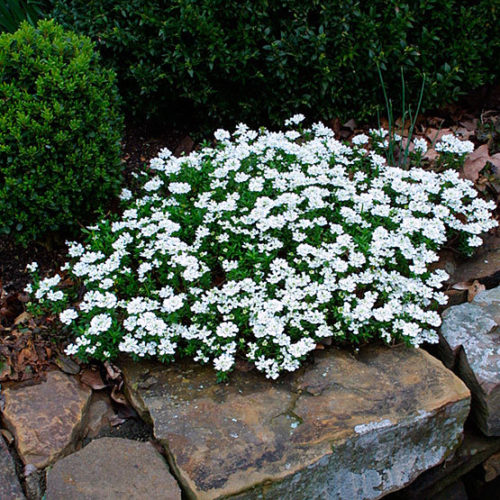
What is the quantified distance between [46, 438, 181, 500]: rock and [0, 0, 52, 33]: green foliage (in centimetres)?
405

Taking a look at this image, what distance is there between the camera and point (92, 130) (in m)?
4.02

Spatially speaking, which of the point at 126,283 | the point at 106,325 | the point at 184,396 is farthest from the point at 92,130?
the point at 184,396

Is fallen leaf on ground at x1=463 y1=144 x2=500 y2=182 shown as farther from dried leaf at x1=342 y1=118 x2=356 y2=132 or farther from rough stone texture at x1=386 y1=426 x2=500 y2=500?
rough stone texture at x1=386 y1=426 x2=500 y2=500

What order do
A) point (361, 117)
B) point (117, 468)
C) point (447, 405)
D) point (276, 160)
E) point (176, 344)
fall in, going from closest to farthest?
point (117, 468) → point (447, 405) → point (176, 344) → point (276, 160) → point (361, 117)

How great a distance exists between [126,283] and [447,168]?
2.66 metres

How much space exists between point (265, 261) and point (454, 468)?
165cm

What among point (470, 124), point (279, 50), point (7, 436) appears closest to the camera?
point (7, 436)

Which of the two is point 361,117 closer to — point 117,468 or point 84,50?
point 84,50

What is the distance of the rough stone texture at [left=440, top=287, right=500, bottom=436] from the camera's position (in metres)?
3.34

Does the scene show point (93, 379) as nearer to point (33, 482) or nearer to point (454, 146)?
point (33, 482)

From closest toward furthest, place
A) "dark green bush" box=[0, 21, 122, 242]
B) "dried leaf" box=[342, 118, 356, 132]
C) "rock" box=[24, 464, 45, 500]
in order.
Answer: "rock" box=[24, 464, 45, 500] → "dark green bush" box=[0, 21, 122, 242] → "dried leaf" box=[342, 118, 356, 132]

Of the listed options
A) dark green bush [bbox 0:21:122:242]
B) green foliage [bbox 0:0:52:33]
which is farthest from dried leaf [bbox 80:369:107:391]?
green foliage [bbox 0:0:52:33]

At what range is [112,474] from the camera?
2.79 m

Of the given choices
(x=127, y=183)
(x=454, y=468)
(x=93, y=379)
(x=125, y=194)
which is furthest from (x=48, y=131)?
(x=454, y=468)
